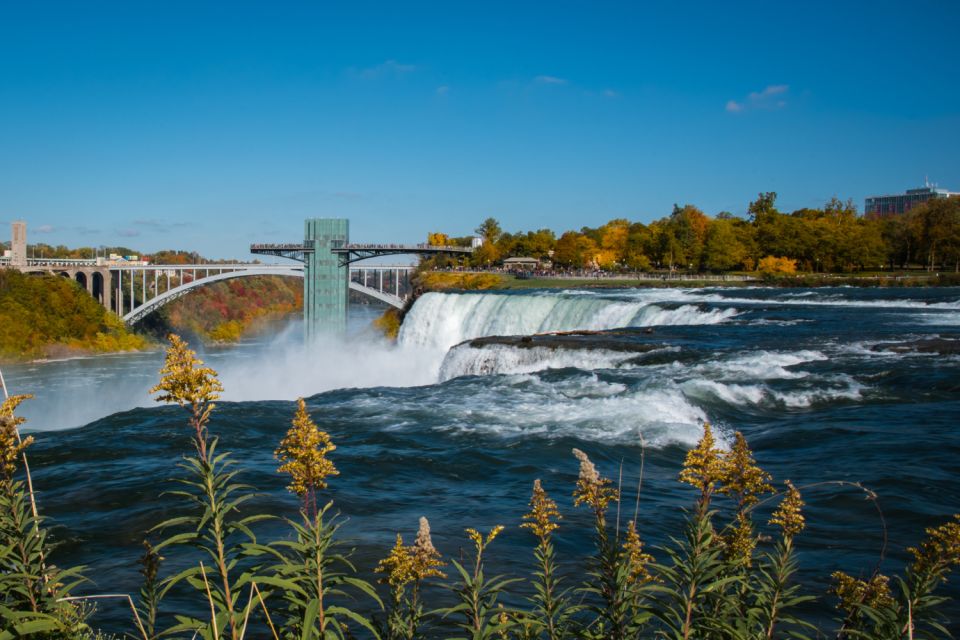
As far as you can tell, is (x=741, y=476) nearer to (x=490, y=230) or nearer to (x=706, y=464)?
(x=706, y=464)

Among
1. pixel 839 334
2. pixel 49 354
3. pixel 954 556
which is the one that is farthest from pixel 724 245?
pixel 954 556

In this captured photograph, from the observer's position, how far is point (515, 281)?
6003 centimetres

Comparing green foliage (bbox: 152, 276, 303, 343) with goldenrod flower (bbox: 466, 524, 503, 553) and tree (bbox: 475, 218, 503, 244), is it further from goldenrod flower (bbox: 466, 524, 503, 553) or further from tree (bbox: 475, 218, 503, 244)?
goldenrod flower (bbox: 466, 524, 503, 553)

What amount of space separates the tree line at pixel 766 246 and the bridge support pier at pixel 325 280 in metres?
29.7

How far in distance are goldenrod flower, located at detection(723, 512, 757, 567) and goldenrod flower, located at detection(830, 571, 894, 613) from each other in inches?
12.4

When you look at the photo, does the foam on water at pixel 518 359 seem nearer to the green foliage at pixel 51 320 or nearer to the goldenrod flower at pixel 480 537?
the goldenrod flower at pixel 480 537

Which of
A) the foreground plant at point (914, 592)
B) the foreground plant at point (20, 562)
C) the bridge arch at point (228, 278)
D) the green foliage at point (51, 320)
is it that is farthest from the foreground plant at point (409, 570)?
the green foliage at point (51, 320)

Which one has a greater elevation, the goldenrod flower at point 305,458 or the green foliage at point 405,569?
the goldenrod flower at point 305,458

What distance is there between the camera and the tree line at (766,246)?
216 feet

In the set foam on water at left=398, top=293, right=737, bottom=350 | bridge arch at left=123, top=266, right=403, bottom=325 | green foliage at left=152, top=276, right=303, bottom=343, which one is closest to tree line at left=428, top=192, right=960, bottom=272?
bridge arch at left=123, top=266, right=403, bottom=325

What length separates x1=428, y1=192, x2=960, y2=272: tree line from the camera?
65.8 meters

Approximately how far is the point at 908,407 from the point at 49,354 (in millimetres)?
55845

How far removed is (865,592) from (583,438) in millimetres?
10139

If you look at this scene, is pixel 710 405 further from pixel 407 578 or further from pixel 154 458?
pixel 407 578
